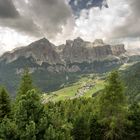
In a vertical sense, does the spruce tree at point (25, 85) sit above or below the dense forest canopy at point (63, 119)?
above

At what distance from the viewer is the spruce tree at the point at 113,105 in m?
61.0

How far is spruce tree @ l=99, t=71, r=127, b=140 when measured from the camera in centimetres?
6103

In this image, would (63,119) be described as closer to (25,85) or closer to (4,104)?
(4,104)

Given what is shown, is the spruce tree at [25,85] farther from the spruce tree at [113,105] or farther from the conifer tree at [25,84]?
the spruce tree at [113,105]

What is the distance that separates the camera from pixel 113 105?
61188mm

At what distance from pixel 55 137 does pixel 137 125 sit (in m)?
34.8

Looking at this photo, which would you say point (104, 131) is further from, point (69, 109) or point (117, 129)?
point (69, 109)

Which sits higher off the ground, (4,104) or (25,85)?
(25,85)

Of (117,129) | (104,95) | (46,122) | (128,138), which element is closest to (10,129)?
(46,122)

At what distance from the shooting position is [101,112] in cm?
6394

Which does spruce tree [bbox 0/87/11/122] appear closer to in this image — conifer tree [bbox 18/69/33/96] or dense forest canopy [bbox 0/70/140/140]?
dense forest canopy [bbox 0/70/140/140]

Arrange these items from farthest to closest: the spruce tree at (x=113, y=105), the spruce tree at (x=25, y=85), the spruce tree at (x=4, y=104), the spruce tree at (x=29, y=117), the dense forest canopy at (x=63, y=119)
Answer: the spruce tree at (x=25, y=85) → the spruce tree at (x=113, y=105) → the spruce tree at (x=4, y=104) → the dense forest canopy at (x=63, y=119) → the spruce tree at (x=29, y=117)

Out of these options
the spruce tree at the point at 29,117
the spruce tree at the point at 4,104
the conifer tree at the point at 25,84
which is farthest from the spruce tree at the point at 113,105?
the spruce tree at the point at 29,117

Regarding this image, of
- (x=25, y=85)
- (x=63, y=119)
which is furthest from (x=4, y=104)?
(x=25, y=85)
